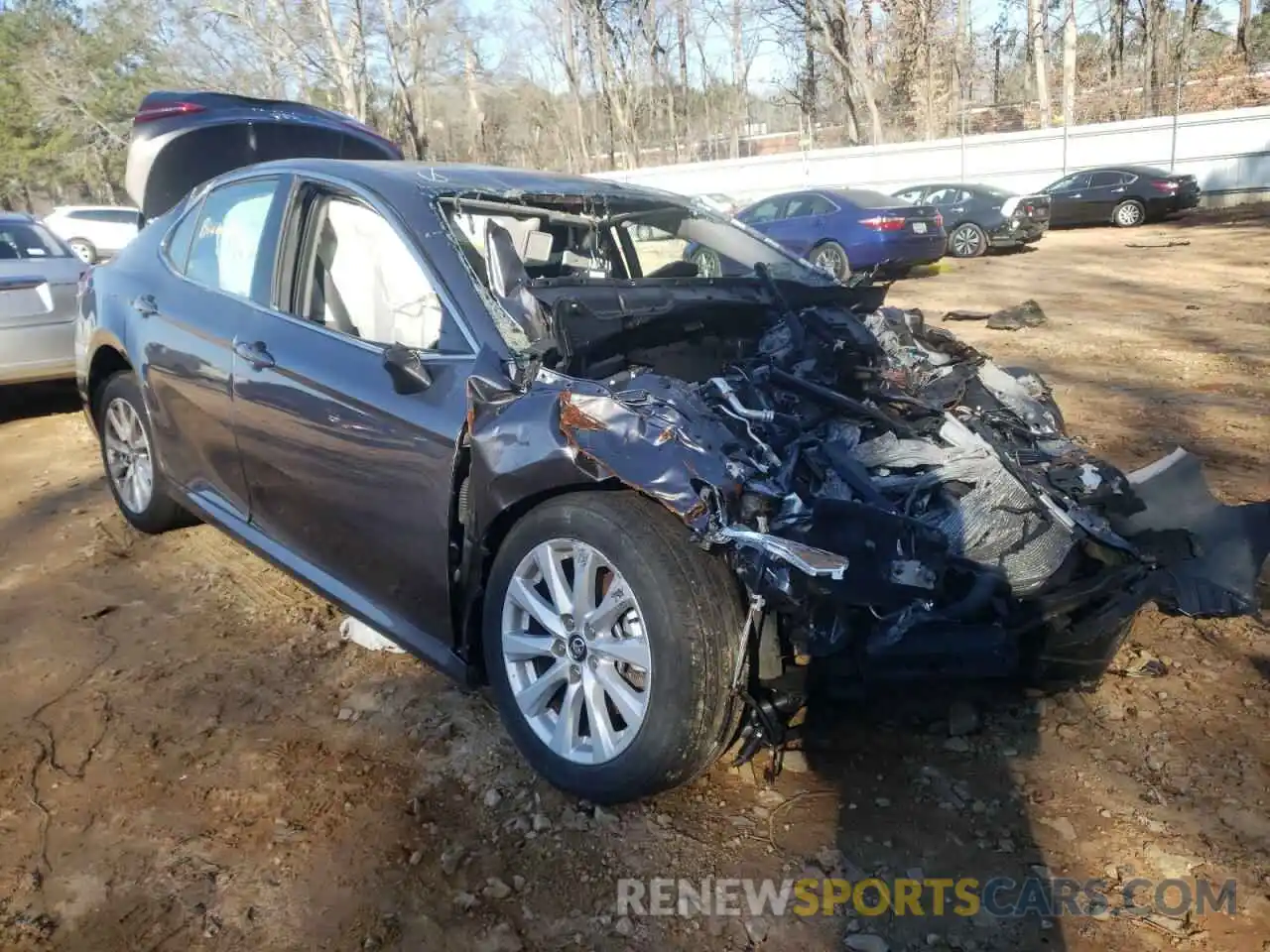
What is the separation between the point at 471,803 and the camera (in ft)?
8.52

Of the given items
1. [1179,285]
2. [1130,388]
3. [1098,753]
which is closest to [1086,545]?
[1098,753]

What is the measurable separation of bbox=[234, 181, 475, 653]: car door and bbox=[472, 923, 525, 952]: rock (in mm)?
917

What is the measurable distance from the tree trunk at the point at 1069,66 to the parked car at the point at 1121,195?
767cm

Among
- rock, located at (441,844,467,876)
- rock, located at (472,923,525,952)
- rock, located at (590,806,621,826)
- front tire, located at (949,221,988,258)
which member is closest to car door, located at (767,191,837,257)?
front tire, located at (949,221,988,258)

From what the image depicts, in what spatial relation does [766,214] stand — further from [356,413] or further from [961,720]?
[961,720]

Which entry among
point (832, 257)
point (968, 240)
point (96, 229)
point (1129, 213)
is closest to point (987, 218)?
point (968, 240)

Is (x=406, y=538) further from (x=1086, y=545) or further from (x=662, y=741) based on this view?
(x=1086, y=545)

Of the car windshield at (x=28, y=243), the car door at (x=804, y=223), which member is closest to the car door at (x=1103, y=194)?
the car door at (x=804, y=223)

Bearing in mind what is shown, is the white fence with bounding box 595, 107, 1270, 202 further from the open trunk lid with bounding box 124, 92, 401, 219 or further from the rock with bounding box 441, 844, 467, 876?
the rock with bounding box 441, 844, 467, 876

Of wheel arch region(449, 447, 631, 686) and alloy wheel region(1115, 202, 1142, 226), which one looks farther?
alloy wheel region(1115, 202, 1142, 226)

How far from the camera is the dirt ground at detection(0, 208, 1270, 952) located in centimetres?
219

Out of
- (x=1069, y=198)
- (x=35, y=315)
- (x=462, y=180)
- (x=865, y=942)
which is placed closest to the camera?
(x=865, y=942)

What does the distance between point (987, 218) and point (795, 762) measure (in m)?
16.4

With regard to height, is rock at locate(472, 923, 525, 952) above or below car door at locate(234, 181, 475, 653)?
below
